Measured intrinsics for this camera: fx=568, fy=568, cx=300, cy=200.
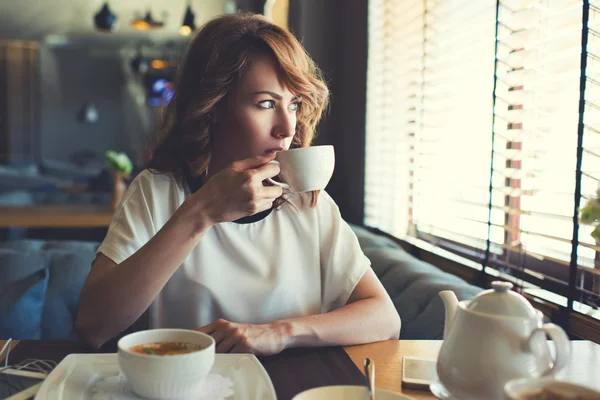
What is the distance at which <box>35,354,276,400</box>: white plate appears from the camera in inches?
30.2

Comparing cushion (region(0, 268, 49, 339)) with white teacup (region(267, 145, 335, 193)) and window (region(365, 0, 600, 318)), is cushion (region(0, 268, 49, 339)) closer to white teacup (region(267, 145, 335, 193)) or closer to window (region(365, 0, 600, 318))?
white teacup (region(267, 145, 335, 193))

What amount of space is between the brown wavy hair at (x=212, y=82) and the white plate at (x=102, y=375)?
0.59m

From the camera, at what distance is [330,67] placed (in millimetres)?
3219

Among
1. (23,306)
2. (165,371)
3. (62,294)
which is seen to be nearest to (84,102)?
(62,294)

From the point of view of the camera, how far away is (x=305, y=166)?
1015 mm

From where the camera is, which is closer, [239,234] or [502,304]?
[502,304]

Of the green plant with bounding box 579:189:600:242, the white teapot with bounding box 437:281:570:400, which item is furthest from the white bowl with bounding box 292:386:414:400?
the green plant with bounding box 579:189:600:242

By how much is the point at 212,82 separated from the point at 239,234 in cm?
37

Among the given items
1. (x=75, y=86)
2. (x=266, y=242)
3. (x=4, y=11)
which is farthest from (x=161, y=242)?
(x=75, y=86)

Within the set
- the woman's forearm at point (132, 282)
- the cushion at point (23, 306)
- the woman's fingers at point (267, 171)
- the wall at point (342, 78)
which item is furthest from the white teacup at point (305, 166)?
Result: the wall at point (342, 78)

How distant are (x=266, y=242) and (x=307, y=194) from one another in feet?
0.56

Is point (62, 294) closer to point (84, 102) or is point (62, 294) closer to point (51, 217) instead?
point (51, 217)

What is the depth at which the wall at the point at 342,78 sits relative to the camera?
3045 millimetres

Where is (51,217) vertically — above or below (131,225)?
below
